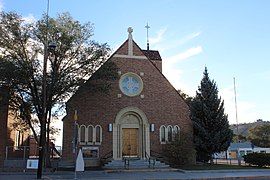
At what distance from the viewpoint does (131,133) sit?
2816 centimetres

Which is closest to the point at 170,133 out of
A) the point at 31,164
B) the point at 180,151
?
the point at 180,151

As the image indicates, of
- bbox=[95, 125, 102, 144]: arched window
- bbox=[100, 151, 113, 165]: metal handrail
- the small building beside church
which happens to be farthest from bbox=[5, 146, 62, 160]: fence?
bbox=[100, 151, 113, 165]: metal handrail

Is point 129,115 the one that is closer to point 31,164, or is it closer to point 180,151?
point 180,151

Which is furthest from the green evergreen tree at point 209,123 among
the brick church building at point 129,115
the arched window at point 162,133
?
the arched window at point 162,133

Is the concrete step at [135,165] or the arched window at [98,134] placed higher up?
the arched window at [98,134]

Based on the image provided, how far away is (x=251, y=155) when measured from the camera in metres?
27.6

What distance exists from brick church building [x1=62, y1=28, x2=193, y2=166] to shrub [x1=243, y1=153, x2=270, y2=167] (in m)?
5.60

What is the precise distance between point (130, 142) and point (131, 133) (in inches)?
32.1

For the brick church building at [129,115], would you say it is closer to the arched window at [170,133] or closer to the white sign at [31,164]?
the arched window at [170,133]

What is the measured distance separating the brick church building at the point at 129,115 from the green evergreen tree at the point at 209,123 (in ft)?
3.46

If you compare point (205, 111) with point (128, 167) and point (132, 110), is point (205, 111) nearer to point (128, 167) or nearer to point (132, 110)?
point (132, 110)

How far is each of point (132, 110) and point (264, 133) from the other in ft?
144

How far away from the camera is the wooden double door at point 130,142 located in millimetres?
27688

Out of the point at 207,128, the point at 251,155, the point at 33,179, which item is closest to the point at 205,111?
the point at 207,128
